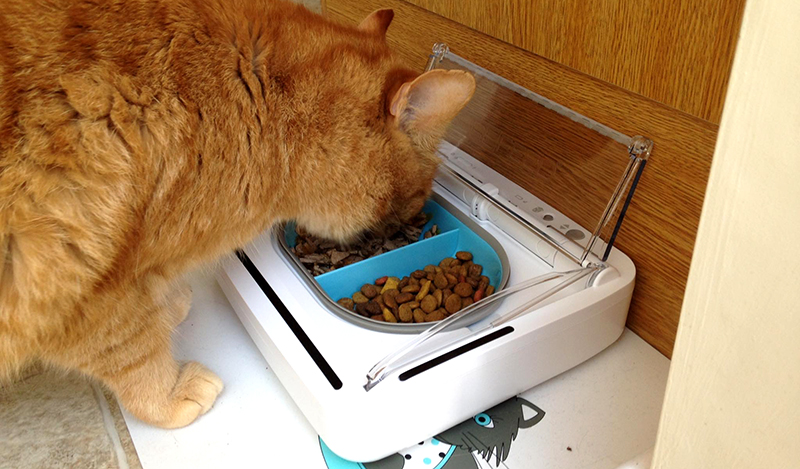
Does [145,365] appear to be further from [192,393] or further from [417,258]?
[417,258]

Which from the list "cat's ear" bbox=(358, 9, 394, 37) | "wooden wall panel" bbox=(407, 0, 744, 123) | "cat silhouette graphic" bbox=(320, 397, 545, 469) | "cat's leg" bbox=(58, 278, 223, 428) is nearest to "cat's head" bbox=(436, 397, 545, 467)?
"cat silhouette graphic" bbox=(320, 397, 545, 469)

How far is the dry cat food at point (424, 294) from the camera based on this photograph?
108cm

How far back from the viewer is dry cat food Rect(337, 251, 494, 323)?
42.3 inches

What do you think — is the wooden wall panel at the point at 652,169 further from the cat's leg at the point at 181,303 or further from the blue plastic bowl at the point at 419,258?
the cat's leg at the point at 181,303

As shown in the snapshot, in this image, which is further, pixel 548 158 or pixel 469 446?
pixel 548 158

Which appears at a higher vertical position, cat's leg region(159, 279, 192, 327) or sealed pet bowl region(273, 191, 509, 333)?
sealed pet bowl region(273, 191, 509, 333)

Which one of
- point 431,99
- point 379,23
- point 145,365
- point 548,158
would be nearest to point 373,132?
point 431,99

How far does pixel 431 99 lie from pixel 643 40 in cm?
33

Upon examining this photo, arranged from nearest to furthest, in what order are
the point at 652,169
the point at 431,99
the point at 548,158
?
1. the point at 431,99
2. the point at 652,169
3. the point at 548,158

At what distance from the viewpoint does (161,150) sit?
2.69 feet

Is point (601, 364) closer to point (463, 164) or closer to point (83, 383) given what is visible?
point (463, 164)

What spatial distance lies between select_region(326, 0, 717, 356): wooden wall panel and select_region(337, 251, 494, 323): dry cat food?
0.94 ft

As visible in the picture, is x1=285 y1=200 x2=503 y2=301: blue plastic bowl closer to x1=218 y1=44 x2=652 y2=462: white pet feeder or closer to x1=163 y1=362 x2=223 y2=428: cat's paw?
x1=218 y1=44 x2=652 y2=462: white pet feeder

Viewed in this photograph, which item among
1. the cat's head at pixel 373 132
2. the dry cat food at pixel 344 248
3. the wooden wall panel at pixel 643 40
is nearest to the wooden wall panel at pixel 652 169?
the wooden wall panel at pixel 643 40
